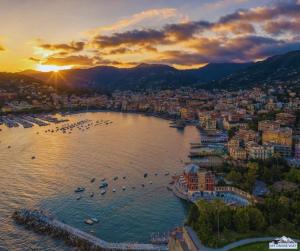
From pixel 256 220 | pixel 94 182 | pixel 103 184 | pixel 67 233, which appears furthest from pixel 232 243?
pixel 94 182

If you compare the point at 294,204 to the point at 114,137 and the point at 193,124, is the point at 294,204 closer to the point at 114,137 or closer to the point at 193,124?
the point at 114,137

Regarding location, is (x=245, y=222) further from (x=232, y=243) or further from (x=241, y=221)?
(x=232, y=243)

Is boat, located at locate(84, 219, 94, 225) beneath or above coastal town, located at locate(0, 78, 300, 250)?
beneath

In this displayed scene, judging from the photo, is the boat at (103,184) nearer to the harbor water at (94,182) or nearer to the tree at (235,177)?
the harbor water at (94,182)

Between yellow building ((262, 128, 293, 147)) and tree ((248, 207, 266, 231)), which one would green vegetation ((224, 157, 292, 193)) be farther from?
yellow building ((262, 128, 293, 147))

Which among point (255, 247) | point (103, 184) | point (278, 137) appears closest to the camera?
point (255, 247)

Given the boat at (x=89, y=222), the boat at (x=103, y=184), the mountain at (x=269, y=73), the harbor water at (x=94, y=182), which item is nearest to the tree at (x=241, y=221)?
the harbor water at (x=94, y=182)

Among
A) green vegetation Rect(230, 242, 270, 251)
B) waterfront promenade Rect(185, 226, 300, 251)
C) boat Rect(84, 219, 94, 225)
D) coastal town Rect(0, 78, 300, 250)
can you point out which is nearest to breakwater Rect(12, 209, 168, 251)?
boat Rect(84, 219, 94, 225)

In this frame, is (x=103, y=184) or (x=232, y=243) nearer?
(x=232, y=243)

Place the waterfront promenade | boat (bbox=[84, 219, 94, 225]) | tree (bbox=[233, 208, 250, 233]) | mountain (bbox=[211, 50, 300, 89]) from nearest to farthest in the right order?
the waterfront promenade → tree (bbox=[233, 208, 250, 233]) → boat (bbox=[84, 219, 94, 225]) → mountain (bbox=[211, 50, 300, 89])
